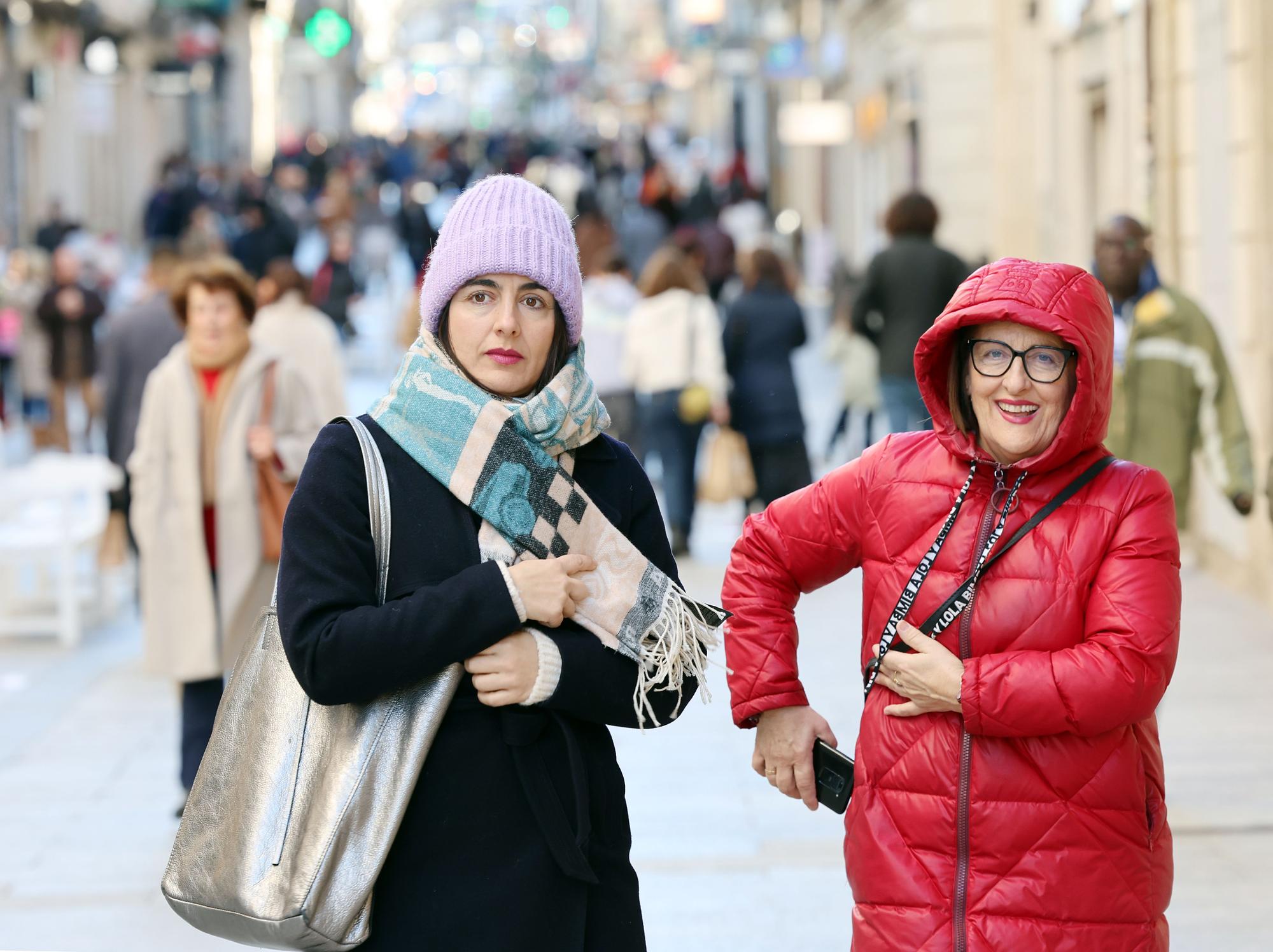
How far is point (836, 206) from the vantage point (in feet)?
103

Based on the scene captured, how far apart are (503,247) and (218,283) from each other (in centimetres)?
313

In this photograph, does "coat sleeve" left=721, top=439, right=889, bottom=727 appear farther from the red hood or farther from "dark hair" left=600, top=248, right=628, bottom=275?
"dark hair" left=600, top=248, right=628, bottom=275

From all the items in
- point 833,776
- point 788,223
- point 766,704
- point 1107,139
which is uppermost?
point 788,223

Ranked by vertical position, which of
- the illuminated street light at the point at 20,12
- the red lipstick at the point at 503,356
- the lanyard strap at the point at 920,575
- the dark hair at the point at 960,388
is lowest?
the lanyard strap at the point at 920,575

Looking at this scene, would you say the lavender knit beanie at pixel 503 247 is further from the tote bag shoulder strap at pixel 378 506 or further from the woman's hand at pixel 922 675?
the woman's hand at pixel 922 675

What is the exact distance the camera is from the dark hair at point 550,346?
2752mm

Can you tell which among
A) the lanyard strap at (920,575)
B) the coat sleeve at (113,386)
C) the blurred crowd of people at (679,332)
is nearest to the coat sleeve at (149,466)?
the blurred crowd of people at (679,332)

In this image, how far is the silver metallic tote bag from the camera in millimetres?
2547

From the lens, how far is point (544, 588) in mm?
2586

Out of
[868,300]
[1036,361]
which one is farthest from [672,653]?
[868,300]

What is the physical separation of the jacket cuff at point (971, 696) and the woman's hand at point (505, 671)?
60 centimetres

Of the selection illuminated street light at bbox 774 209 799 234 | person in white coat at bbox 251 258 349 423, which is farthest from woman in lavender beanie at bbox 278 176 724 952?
illuminated street light at bbox 774 209 799 234

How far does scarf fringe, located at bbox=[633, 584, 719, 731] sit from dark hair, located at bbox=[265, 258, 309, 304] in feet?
23.0

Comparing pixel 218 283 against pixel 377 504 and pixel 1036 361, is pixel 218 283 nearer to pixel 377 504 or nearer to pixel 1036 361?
pixel 377 504
